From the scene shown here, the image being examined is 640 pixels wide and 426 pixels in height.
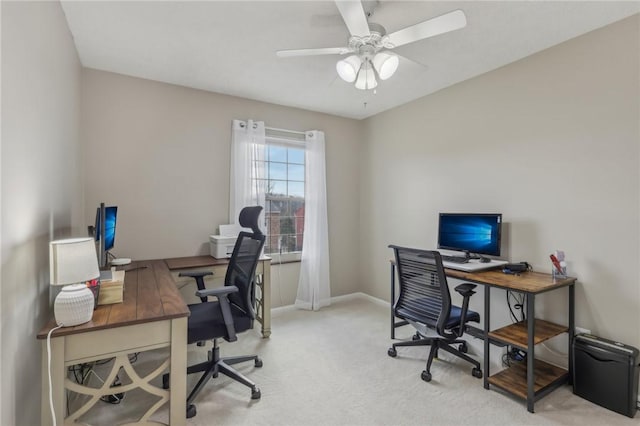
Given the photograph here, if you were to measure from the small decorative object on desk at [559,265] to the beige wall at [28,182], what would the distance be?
123 inches

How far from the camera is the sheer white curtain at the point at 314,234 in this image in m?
3.95

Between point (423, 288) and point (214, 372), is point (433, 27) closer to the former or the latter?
Result: point (423, 288)

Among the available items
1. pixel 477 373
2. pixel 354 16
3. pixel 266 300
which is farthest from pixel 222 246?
pixel 477 373

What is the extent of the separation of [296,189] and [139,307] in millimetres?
2568

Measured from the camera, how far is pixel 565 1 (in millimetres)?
1915

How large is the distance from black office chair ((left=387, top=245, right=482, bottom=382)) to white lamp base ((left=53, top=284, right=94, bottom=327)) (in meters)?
2.07

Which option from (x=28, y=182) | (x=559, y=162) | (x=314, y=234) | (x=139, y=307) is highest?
(x=559, y=162)

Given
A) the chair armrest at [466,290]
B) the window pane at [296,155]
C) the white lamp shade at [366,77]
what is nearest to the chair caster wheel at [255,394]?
the chair armrest at [466,290]

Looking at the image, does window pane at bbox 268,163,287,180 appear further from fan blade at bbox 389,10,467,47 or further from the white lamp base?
the white lamp base

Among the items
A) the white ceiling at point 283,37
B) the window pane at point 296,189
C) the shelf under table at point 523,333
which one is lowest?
the shelf under table at point 523,333

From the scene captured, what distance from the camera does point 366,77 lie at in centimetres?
221

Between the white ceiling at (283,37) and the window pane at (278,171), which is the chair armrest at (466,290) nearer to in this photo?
the white ceiling at (283,37)

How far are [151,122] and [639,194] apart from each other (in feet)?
13.1

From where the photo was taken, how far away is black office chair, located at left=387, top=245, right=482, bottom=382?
2305 millimetres
